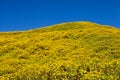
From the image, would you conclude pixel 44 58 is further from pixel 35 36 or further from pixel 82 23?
pixel 82 23

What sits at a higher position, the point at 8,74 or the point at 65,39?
the point at 65,39

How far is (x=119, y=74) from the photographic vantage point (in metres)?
30.1

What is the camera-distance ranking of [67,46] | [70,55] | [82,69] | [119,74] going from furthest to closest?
[67,46] → [70,55] → [82,69] → [119,74]

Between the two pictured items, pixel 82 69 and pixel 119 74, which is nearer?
pixel 119 74

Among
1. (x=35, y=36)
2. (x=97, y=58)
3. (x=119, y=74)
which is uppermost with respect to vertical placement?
(x=35, y=36)

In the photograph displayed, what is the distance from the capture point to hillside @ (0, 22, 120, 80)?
31.6 m

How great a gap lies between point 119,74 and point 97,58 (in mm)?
6927

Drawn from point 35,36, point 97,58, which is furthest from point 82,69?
point 35,36

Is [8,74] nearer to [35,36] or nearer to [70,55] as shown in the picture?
[70,55]

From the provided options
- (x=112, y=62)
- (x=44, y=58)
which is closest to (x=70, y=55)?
(x=44, y=58)

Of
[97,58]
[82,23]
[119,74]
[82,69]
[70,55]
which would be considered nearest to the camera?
[119,74]

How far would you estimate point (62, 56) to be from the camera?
39656 millimetres

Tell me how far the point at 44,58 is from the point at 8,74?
6.28 metres

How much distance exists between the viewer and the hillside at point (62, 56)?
31578mm
